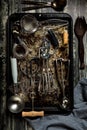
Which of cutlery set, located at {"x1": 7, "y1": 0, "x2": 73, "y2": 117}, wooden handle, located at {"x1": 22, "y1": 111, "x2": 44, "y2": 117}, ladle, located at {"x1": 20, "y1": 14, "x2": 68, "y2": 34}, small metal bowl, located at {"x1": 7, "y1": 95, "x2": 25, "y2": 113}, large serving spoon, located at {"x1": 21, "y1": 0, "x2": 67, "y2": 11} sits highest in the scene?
large serving spoon, located at {"x1": 21, "y1": 0, "x2": 67, "y2": 11}

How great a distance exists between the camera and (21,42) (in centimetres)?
187

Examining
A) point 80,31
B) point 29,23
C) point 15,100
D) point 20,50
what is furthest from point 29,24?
point 15,100

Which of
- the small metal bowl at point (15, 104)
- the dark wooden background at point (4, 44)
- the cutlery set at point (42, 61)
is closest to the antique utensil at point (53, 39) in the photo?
the cutlery set at point (42, 61)

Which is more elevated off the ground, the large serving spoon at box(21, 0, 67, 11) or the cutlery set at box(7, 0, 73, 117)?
the large serving spoon at box(21, 0, 67, 11)

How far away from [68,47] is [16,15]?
1.18ft

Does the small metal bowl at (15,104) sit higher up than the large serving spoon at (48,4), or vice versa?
the large serving spoon at (48,4)

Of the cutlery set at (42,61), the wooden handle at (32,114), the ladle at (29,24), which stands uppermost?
the ladle at (29,24)

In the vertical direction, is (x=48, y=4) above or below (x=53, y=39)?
above

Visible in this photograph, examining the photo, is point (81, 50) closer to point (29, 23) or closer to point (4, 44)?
point (29, 23)

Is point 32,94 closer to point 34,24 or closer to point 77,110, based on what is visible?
point 77,110

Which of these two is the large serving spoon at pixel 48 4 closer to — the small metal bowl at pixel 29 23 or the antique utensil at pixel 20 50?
the small metal bowl at pixel 29 23

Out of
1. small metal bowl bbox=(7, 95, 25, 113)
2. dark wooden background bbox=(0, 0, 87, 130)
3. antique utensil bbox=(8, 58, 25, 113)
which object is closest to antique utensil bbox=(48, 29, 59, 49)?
dark wooden background bbox=(0, 0, 87, 130)

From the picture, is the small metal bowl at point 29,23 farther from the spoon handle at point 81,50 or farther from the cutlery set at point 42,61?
the spoon handle at point 81,50

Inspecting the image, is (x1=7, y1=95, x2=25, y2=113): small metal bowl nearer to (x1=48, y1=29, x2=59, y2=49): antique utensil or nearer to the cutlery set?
the cutlery set
